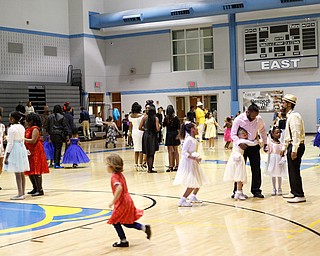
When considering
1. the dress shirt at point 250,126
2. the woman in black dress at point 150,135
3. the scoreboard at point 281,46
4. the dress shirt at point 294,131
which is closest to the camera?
the dress shirt at point 294,131

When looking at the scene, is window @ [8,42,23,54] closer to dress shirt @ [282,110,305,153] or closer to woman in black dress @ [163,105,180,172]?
woman in black dress @ [163,105,180,172]

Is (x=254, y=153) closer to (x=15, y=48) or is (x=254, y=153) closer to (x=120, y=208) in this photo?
(x=120, y=208)

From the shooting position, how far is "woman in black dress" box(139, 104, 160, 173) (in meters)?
13.9

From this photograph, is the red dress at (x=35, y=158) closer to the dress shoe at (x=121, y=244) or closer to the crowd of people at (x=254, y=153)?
the crowd of people at (x=254, y=153)

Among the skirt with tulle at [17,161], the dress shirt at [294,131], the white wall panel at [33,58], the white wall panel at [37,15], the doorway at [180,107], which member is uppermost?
the white wall panel at [37,15]

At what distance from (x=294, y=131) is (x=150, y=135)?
558 centimetres

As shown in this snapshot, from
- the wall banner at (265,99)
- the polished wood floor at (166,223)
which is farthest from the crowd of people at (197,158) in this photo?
the wall banner at (265,99)

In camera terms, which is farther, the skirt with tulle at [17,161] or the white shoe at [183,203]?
the skirt with tulle at [17,161]

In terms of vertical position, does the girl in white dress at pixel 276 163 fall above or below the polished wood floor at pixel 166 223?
above

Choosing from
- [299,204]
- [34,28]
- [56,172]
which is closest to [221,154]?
[56,172]

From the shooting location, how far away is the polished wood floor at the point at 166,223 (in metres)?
6.21

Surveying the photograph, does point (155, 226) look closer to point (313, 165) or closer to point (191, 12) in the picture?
point (313, 165)

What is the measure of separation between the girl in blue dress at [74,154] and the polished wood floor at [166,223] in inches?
140

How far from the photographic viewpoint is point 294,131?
8.87 metres
